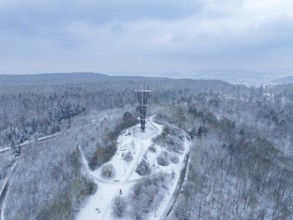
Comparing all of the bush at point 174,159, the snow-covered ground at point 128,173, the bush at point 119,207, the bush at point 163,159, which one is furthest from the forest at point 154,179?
the bush at point 163,159

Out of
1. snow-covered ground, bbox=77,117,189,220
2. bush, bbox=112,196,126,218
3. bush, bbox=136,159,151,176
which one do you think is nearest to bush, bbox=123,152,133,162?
snow-covered ground, bbox=77,117,189,220

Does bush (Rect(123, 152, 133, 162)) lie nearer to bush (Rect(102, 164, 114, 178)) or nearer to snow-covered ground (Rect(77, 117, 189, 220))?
snow-covered ground (Rect(77, 117, 189, 220))

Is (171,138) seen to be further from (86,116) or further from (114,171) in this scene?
(86,116)

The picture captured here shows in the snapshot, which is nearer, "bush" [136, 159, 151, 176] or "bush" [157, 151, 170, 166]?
"bush" [136, 159, 151, 176]

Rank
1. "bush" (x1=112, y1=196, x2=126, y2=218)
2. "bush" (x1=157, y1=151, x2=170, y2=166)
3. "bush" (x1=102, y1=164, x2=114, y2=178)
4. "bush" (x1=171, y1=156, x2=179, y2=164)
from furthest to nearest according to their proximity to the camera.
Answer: "bush" (x1=171, y1=156, x2=179, y2=164) → "bush" (x1=157, y1=151, x2=170, y2=166) → "bush" (x1=102, y1=164, x2=114, y2=178) → "bush" (x1=112, y1=196, x2=126, y2=218)

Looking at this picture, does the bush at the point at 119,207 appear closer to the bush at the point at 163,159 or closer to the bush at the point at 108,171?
the bush at the point at 108,171

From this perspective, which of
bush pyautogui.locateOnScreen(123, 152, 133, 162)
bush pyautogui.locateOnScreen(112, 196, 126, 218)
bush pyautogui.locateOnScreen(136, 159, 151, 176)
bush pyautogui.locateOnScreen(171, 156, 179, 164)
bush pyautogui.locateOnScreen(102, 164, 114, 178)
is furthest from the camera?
bush pyautogui.locateOnScreen(171, 156, 179, 164)
